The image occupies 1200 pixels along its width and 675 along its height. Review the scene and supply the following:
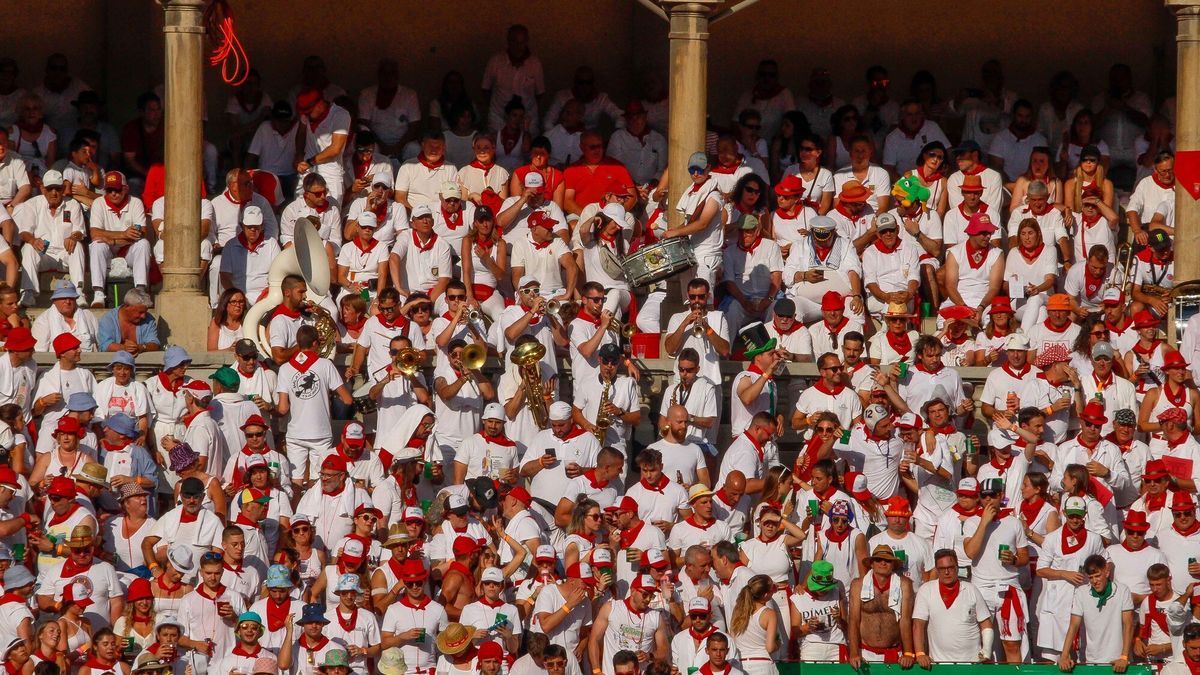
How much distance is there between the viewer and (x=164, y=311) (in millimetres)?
25328

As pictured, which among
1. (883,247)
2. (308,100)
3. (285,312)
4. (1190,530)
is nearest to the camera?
(1190,530)

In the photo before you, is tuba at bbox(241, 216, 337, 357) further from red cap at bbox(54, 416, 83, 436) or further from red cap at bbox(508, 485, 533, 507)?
red cap at bbox(508, 485, 533, 507)

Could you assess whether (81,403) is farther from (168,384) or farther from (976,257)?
(976,257)

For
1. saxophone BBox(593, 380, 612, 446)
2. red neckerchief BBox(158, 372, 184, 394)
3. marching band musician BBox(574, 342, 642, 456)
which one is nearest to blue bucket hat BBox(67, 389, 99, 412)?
red neckerchief BBox(158, 372, 184, 394)

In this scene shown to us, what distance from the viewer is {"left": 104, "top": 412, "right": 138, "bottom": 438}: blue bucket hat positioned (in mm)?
22672

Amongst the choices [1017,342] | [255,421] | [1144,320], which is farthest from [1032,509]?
[255,421]

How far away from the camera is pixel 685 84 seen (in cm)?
2619

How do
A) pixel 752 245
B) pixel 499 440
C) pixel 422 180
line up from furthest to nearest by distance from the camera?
pixel 422 180, pixel 752 245, pixel 499 440

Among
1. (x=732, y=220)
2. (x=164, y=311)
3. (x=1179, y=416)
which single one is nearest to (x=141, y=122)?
(x=164, y=311)

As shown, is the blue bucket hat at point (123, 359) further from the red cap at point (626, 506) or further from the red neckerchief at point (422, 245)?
the red cap at point (626, 506)

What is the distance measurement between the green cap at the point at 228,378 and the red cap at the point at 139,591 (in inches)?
91.3

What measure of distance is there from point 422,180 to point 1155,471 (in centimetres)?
768

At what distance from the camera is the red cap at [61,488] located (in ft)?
72.0

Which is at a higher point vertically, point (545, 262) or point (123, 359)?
point (545, 262)
